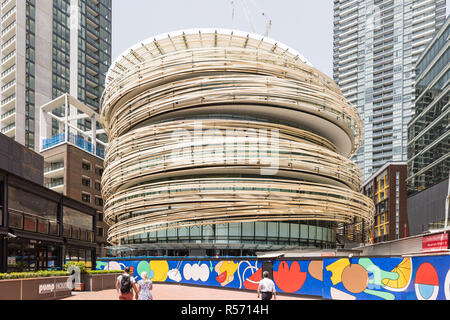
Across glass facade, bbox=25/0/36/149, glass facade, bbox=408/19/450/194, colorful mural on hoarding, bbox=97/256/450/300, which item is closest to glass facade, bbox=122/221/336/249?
colorful mural on hoarding, bbox=97/256/450/300

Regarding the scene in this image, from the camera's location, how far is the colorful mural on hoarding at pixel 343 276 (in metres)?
14.1

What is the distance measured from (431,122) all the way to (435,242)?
200 feet

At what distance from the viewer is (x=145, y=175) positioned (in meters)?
44.3

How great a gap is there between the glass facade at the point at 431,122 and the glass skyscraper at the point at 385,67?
201 feet

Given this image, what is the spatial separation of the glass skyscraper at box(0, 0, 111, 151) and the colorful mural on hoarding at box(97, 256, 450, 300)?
2980 inches

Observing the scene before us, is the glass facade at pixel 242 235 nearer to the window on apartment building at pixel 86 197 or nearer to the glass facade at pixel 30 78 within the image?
the window on apartment building at pixel 86 197

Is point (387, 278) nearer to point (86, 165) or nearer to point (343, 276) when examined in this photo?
point (343, 276)

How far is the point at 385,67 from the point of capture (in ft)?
512

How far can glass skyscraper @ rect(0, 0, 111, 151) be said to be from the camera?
3693 inches

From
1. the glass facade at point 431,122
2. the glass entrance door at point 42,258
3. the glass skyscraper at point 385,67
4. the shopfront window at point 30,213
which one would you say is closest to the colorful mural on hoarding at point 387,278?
the shopfront window at point 30,213

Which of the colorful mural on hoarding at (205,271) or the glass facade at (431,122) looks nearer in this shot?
the colorful mural on hoarding at (205,271)

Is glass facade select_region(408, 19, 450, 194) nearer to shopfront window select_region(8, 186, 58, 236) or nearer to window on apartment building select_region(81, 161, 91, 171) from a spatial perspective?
shopfront window select_region(8, 186, 58, 236)

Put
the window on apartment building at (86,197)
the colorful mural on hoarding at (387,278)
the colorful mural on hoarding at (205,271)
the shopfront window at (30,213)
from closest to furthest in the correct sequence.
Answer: the colorful mural on hoarding at (387,278) → the shopfront window at (30,213) → the colorful mural on hoarding at (205,271) → the window on apartment building at (86,197)

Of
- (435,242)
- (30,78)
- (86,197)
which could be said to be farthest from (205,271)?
(30,78)
